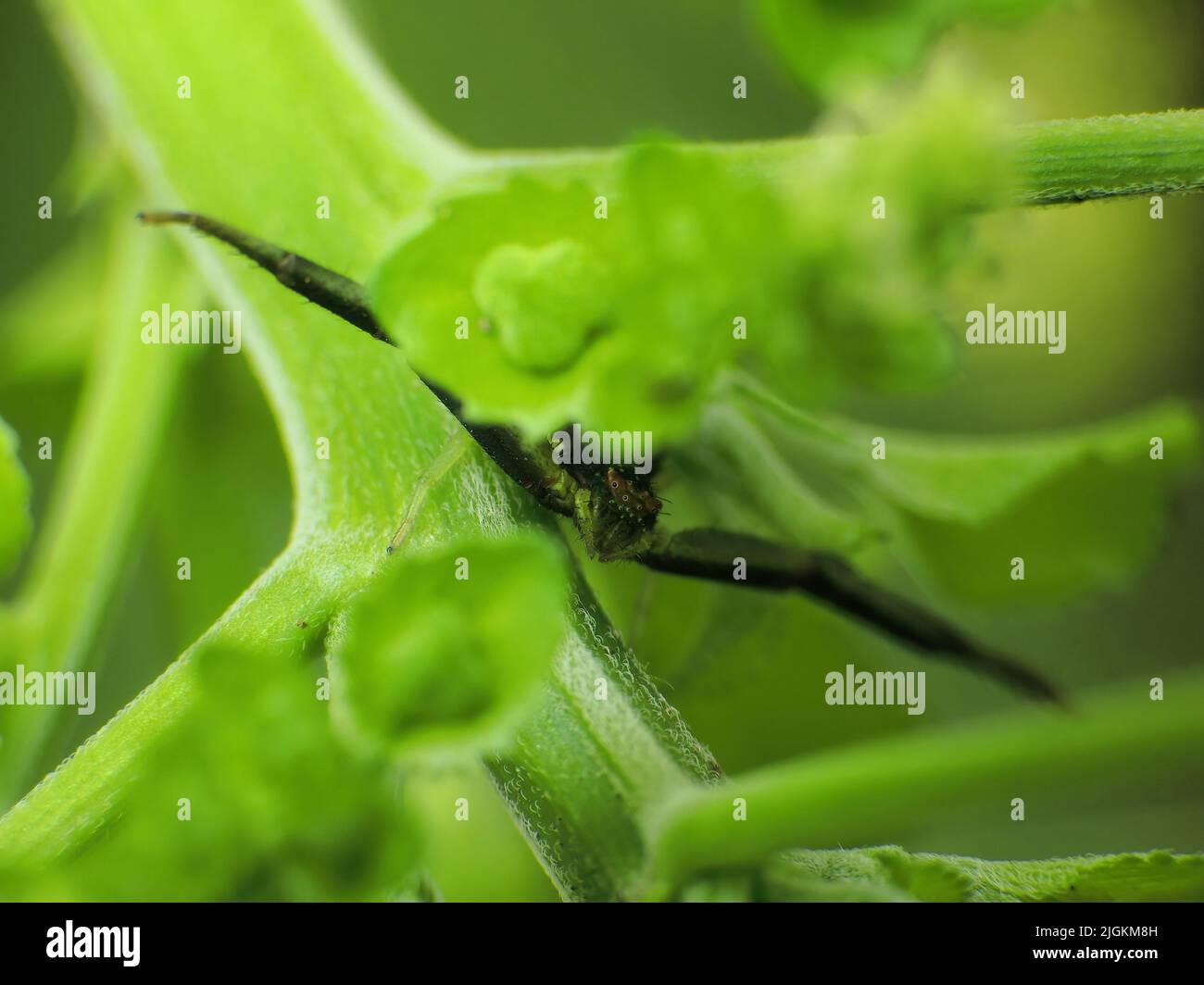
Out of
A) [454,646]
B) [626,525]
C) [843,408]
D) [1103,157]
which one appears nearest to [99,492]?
→ [626,525]

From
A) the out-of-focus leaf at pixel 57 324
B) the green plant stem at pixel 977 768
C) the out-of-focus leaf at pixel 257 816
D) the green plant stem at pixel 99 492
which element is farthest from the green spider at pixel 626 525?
the out-of-focus leaf at pixel 57 324

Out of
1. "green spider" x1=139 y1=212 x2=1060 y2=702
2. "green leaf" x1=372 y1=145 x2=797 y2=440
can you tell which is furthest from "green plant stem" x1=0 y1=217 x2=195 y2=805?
"green leaf" x1=372 y1=145 x2=797 y2=440

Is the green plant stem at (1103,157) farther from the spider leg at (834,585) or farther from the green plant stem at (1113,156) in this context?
the spider leg at (834,585)

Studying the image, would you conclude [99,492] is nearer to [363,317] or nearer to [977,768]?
[363,317]
